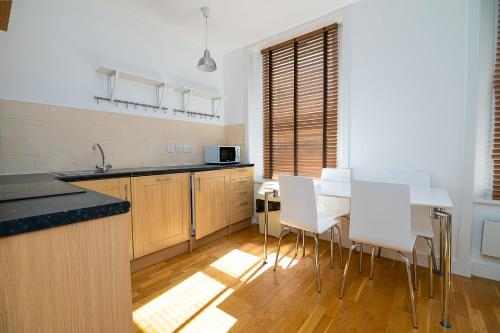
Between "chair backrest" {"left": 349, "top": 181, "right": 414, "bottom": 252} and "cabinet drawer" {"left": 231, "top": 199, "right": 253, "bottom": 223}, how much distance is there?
5.61ft

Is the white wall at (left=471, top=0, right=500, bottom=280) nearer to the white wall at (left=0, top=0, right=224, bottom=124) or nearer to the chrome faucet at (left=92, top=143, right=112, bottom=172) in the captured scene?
the white wall at (left=0, top=0, right=224, bottom=124)

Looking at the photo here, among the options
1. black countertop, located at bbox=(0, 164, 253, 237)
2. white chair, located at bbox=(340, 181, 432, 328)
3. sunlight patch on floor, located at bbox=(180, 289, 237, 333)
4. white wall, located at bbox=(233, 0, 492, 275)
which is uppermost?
white wall, located at bbox=(233, 0, 492, 275)

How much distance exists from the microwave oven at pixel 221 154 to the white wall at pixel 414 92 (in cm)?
150

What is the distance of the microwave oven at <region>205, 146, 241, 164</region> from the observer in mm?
3068

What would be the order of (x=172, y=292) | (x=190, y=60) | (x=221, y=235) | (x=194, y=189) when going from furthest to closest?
(x=190, y=60) < (x=221, y=235) < (x=194, y=189) < (x=172, y=292)

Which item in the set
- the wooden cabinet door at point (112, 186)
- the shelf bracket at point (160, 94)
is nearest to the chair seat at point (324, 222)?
the wooden cabinet door at point (112, 186)

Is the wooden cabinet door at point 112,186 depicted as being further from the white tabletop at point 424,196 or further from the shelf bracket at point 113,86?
the white tabletop at point 424,196

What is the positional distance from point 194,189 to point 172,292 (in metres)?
1.04

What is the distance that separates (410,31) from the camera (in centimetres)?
213

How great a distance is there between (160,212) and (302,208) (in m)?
1.39

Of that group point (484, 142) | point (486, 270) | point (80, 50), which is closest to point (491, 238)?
point (486, 270)

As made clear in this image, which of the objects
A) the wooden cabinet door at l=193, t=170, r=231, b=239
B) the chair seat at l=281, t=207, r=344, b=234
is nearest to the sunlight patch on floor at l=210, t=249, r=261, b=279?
the wooden cabinet door at l=193, t=170, r=231, b=239

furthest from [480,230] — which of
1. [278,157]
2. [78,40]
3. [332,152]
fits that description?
[78,40]

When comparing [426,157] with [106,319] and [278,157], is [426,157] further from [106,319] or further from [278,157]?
[106,319]
